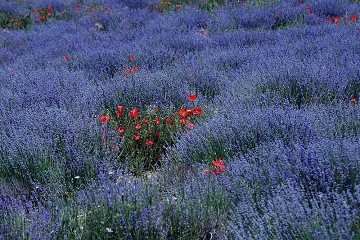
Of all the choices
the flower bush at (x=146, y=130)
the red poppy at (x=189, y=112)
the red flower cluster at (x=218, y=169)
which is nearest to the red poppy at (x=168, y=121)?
the flower bush at (x=146, y=130)

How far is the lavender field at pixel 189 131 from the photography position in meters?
2.31

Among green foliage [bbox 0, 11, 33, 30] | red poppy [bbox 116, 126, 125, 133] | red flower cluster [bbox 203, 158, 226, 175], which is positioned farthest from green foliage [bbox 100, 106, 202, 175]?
green foliage [bbox 0, 11, 33, 30]

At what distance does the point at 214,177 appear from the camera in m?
2.66

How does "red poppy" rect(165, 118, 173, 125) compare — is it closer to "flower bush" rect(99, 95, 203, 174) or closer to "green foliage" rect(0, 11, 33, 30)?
"flower bush" rect(99, 95, 203, 174)

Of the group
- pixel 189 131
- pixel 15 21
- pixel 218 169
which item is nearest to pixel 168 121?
pixel 189 131

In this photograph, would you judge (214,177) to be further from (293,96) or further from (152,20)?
(152,20)

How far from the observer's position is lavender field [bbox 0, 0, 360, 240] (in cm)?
231

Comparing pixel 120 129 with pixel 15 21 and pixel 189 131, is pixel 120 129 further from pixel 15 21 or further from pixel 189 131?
pixel 15 21

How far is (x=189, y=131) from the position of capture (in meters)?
3.50

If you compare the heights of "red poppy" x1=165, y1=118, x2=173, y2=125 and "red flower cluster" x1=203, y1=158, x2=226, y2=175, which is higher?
"red flower cluster" x1=203, y1=158, x2=226, y2=175

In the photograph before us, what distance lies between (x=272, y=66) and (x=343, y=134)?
1.67 meters

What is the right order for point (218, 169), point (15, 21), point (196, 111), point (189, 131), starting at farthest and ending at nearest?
1. point (15, 21)
2. point (196, 111)
3. point (189, 131)
4. point (218, 169)

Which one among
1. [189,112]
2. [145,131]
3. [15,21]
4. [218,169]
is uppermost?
[218,169]

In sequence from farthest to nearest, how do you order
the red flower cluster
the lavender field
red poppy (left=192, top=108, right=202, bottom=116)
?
1. red poppy (left=192, top=108, right=202, bottom=116)
2. the red flower cluster
3. the lavender field
